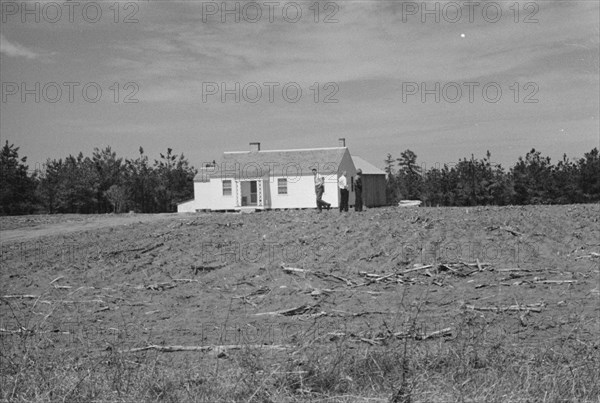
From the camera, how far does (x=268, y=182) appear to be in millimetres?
41250

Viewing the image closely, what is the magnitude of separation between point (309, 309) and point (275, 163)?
1235 inches

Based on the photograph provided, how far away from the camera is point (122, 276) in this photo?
1511 centimetres

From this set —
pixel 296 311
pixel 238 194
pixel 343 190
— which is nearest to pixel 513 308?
pixel 296 311

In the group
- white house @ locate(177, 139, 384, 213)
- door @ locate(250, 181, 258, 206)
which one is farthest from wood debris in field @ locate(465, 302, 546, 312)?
door @ locate(250, 181, 258, 206)

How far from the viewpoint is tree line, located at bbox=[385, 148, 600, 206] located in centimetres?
4162

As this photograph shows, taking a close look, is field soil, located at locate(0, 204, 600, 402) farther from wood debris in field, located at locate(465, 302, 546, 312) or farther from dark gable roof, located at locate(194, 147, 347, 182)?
dark gable roof, located at locate(194, 147, 347, 182)

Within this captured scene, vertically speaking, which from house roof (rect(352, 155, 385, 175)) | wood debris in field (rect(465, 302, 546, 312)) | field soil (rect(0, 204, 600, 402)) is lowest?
wood debris in field (rect(465, 302, 546, 312))

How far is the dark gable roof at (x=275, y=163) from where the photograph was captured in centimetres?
A: 4133

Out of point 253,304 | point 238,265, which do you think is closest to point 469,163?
point 238,265

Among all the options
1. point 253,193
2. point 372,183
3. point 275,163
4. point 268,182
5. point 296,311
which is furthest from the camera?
point 372,183

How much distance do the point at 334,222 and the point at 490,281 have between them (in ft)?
26.2

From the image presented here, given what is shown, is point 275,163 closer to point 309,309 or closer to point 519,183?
point 519,183

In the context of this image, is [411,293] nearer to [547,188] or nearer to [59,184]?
[547,188]

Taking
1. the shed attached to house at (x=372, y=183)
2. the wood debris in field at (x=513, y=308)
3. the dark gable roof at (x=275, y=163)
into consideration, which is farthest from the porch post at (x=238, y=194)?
the wood debris in field at (x=513, y=308)
